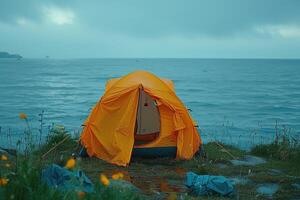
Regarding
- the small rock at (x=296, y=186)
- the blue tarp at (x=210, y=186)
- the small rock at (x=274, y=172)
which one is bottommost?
the small rock at (x=274, y=172)

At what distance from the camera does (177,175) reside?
31.3 feet

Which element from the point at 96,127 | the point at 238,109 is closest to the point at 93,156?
the point at 96,127

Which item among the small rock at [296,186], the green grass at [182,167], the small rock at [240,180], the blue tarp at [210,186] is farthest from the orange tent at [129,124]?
the small rock at [296,186]

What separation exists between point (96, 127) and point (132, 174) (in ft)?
5.96

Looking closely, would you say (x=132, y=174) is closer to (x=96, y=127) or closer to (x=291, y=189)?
(x=96, y=127)

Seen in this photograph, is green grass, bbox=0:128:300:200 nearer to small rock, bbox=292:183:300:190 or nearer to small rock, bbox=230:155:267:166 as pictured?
small rock, bbox=292:183:300:190

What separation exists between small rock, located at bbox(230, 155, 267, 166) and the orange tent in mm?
1060

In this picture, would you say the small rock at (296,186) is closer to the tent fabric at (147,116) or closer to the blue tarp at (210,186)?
the blue tarp at (210,186)

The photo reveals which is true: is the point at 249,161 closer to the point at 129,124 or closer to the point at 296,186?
the point at 296,186

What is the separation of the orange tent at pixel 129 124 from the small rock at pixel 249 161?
3.48 ft

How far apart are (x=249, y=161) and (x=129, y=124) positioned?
3207 millimetres

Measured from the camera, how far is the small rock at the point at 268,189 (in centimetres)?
Answer: 836

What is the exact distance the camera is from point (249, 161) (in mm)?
11359

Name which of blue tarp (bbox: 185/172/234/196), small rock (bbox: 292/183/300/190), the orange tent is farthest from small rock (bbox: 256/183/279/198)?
the orange tent
